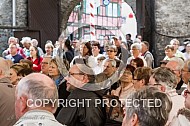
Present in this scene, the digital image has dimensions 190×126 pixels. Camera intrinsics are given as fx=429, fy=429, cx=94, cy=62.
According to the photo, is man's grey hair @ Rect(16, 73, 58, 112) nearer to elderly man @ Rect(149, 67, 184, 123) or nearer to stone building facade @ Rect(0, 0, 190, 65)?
elderly man @ Rect(149, 67, 184, 123)

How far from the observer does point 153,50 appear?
41.5ft

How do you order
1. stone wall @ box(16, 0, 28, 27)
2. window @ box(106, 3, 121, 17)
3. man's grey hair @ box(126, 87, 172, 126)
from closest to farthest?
man's grey hair @ box(126, 87, 172, 126) < stone wall @ box(16, 0, 28, 27) < window @ box(106, 3, 121, 17)

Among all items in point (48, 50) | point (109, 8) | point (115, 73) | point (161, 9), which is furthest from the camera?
point (109, 8)

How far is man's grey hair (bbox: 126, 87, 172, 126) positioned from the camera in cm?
223

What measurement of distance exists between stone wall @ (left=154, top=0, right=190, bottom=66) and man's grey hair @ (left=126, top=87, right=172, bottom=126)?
10065mm

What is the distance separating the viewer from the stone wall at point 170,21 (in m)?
12.4

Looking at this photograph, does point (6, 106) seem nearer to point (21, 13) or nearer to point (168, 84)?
point (168, 84)

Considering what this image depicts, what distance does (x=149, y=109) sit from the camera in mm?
2256

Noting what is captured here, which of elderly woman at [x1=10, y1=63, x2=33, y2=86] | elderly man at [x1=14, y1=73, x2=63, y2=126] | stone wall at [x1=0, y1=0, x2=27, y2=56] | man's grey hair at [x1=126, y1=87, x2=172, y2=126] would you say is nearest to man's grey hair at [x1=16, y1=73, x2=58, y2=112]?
elderly man at [x1=14, y1=73, x2=63, y2=126]

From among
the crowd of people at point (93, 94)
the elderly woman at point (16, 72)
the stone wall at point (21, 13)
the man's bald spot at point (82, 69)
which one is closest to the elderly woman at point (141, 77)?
the crowd of people at point (93, 94)

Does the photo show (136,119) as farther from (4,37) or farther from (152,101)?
(4,37)

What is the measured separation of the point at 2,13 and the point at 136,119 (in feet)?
36.5

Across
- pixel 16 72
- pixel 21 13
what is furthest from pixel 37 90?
pixel 21 13

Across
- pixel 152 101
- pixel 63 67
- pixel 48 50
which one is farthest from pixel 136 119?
pixel 48 50
